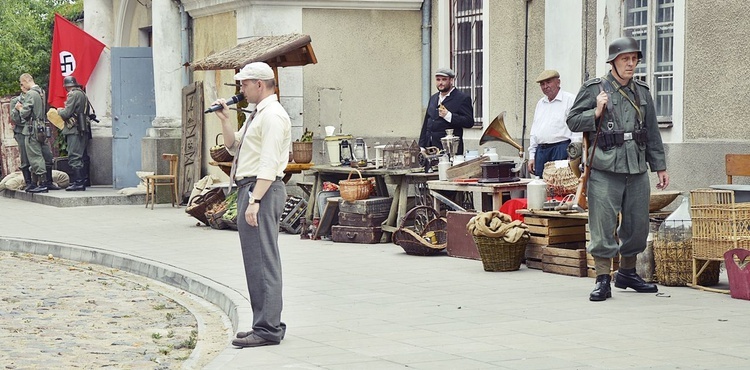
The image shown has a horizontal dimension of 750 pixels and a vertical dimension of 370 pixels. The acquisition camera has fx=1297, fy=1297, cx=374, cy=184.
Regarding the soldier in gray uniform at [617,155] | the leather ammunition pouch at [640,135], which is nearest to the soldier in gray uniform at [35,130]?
the soldier in gray uniform at [617,155]

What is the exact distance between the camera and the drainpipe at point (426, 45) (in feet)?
61.2

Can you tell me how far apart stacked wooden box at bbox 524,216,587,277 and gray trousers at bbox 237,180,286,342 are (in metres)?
4.01

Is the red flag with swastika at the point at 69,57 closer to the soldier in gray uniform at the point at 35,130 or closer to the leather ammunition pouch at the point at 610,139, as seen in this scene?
the soldier in gray uniform at the point at 35,130

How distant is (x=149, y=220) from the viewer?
18938mm

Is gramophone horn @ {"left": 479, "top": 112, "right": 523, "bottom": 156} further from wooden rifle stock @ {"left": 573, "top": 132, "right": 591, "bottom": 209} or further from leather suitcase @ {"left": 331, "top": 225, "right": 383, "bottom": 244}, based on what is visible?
wooden rifle stock @ {"left": 573, "top": 132, "right": 591, "bottom": 209}

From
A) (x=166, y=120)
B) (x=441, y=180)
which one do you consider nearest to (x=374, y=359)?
(x=441, y=180)

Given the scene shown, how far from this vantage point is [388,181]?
49.4 ft

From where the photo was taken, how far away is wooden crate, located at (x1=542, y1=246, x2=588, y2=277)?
460 inches

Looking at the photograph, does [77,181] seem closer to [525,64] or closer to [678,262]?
[525,64]

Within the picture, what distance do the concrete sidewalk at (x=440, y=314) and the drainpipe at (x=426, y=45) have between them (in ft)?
14.3

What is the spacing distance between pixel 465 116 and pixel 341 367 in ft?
24.9

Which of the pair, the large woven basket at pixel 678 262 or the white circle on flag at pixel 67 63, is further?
the white circle on flag at pixel 67 63

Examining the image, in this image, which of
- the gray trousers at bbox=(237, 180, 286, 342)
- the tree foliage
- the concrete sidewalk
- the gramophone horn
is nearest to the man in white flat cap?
the gray trousers at bbox=(237, 180, 286, 342)

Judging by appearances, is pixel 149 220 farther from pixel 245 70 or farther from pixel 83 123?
pixel 245 70
